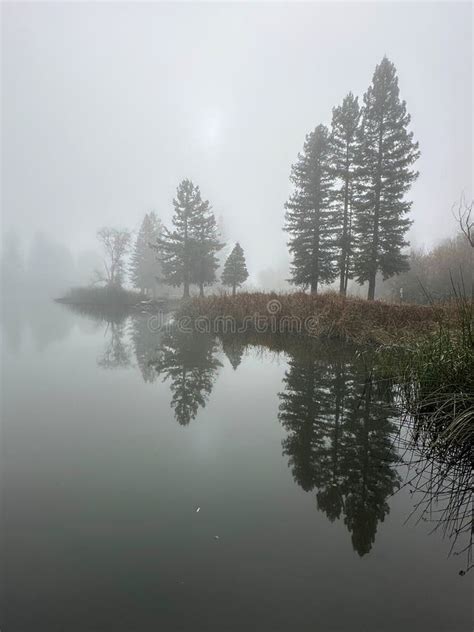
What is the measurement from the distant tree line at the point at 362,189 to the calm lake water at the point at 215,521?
15.0m

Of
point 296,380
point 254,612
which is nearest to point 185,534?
point 254,612

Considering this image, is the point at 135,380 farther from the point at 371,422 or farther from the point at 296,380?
the point at 371,422

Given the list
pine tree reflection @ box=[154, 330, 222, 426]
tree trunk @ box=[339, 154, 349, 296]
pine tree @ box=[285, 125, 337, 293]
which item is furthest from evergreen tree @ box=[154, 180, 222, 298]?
pine tree reflection @ box=[154, 330, 222, 426]

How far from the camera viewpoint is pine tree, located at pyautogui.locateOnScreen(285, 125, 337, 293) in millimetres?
20234

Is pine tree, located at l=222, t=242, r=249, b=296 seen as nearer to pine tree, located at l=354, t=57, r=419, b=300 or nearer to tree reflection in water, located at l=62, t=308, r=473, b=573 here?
pine tree, located at l=354, t=57, r=419, b=300

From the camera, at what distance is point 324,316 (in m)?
11.1

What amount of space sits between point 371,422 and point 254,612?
119 inches

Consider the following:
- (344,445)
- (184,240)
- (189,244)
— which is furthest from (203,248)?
(344,445)

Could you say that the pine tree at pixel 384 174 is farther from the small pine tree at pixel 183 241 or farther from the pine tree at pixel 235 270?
the small pine tree at pixel 183 241

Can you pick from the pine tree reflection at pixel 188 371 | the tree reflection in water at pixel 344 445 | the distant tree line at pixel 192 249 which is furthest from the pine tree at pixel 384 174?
the tree reflection in water at pixel 344 445

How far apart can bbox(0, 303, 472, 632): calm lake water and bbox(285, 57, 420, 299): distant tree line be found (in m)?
15.0

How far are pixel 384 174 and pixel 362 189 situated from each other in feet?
4.60

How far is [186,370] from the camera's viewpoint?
23.3 ft

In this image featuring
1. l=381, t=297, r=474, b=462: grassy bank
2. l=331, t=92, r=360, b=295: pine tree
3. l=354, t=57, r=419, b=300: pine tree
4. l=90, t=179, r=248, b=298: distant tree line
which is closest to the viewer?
l=381, t=297, r=474, b=462: grassy bank
